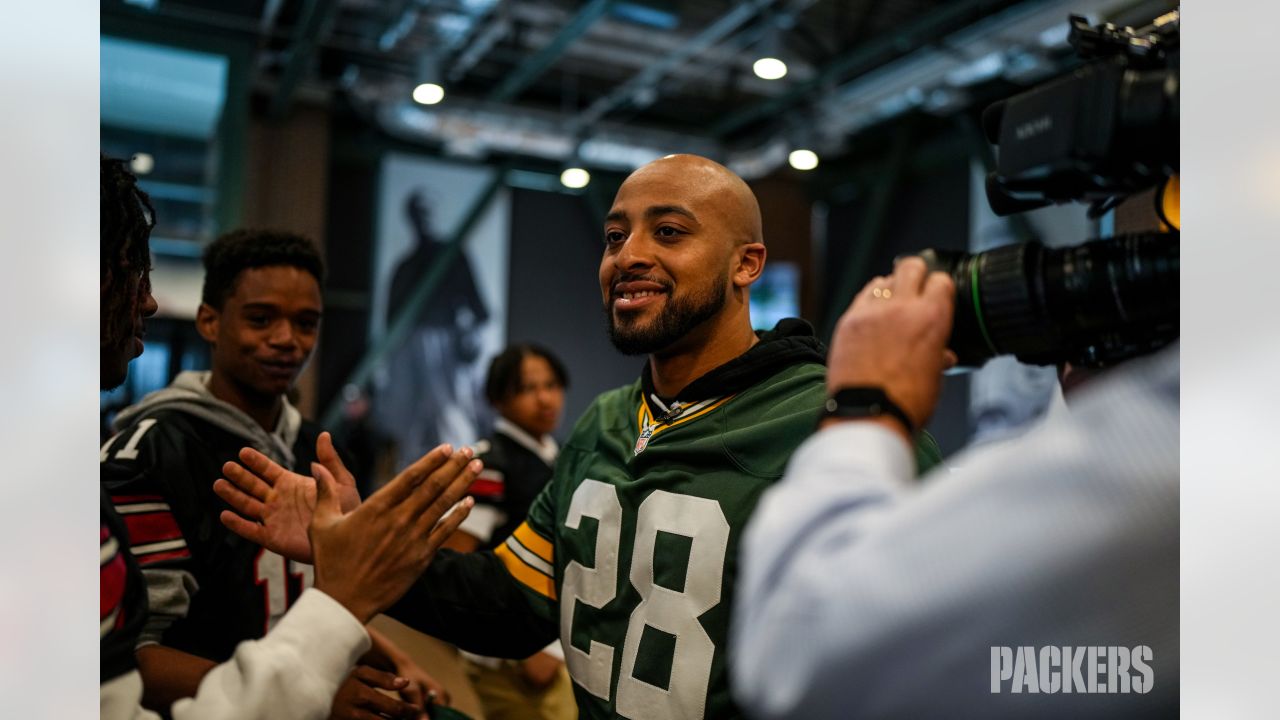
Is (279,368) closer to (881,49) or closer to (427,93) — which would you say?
(427,93)

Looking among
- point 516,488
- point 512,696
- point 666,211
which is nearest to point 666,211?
point 666,211

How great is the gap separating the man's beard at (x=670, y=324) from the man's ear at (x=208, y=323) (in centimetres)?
81

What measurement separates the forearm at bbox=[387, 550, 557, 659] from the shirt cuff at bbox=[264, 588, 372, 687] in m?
0.50

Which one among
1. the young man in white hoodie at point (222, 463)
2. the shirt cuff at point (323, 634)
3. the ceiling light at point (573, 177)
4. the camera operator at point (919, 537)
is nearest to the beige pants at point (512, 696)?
the young man in white hoodie at point (222, 463)

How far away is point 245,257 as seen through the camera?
1.97 m

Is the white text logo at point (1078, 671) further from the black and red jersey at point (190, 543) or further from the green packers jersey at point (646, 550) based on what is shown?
the black and red jersey at point (190, 543)

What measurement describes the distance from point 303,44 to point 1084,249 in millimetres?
6708

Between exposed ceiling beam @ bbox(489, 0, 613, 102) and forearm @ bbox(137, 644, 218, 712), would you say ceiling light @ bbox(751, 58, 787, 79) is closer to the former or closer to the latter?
exposed ceiling beam @ bbox(489, 0, 613, 102)

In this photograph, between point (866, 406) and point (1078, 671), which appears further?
point (1078, 671)

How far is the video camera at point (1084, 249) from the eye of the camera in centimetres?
97

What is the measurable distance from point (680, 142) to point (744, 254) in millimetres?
7384

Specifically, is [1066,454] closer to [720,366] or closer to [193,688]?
[720,366]

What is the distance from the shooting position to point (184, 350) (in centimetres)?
231
